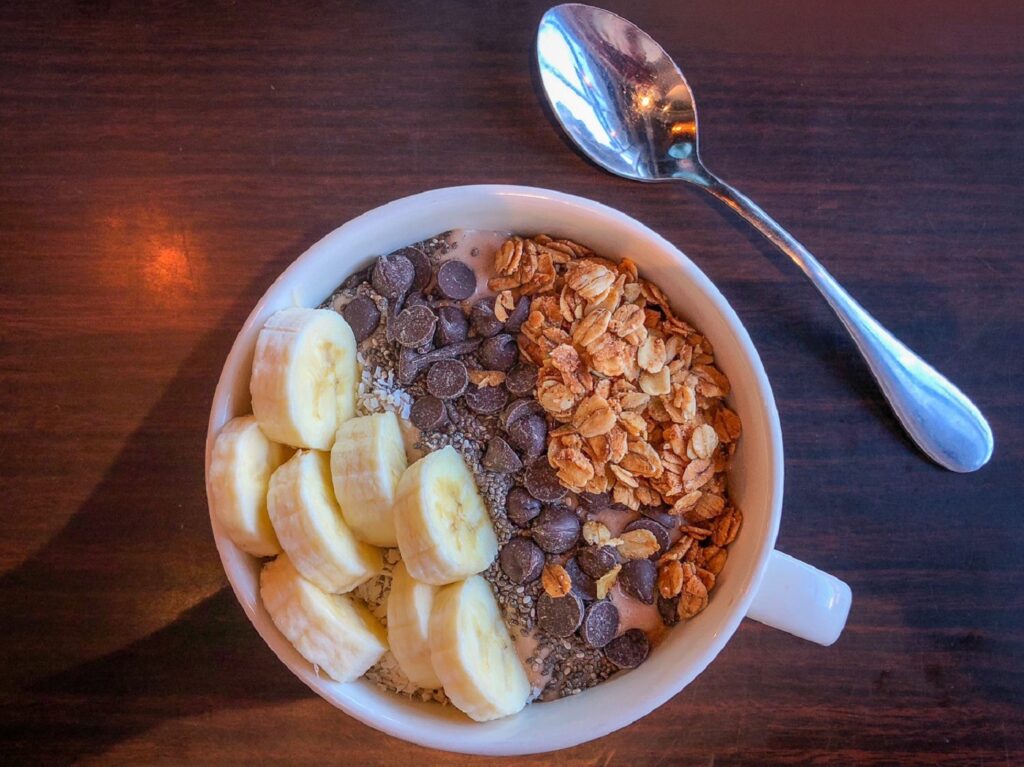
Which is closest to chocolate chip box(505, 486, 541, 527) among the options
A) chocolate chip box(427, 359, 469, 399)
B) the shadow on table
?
chocolate chip box(427, 359, 469, 399)

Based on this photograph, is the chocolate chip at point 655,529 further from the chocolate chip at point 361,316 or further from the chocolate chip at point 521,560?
the chocolate chip at point 361,316

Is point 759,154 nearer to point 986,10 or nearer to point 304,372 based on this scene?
point 986,10

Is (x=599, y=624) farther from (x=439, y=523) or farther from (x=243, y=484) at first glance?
(x=243, y=484)

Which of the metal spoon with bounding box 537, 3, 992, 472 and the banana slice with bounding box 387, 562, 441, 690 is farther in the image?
the metal spoon with bounding box 537, 3, 992, 472

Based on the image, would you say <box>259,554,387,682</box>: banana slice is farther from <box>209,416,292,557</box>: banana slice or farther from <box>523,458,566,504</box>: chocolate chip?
<box>523,458,566,504</box>: chocolate chip

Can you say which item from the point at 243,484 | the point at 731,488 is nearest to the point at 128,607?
the point at 243,484

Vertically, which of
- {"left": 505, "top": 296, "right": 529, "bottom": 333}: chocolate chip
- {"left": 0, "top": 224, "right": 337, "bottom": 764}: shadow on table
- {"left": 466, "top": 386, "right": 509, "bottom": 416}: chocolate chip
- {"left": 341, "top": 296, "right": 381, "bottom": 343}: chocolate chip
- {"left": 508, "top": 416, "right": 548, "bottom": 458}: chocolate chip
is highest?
{"left": 505, "top": 296, "right": 529, "bottom": 333}: chocolate chip
